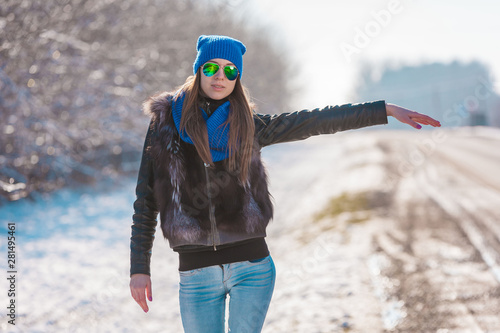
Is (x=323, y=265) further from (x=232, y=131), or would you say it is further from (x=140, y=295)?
(x=232, y=131)

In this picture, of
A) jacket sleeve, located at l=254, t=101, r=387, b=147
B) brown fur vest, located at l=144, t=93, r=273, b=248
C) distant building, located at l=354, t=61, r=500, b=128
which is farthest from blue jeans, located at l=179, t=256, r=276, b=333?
distant building, located at l=354, t=61, r=500, b=128

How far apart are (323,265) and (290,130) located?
425 centimetres

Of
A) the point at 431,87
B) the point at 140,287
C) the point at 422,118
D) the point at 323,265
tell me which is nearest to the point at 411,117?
the point at 422,118

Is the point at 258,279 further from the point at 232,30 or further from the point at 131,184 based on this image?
the point at 232,30

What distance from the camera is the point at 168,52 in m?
14.4

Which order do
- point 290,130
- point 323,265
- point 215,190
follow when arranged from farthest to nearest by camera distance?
point 323,265
point 290,130
point 215,190

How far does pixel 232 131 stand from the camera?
189cm

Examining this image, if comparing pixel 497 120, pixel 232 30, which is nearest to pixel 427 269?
pixel 232 30

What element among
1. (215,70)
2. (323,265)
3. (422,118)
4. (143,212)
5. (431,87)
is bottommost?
(323,265)

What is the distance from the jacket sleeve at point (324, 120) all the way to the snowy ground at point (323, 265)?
472mm

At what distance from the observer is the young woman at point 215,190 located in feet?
6.14

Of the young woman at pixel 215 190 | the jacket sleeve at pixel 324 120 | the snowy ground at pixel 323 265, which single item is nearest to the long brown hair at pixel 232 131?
the young woman at pixel 215 190

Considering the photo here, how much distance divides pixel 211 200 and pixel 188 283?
0.35 metres

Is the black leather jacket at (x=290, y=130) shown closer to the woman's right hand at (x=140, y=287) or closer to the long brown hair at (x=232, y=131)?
the woman's right hand at (x=140, y=287)
